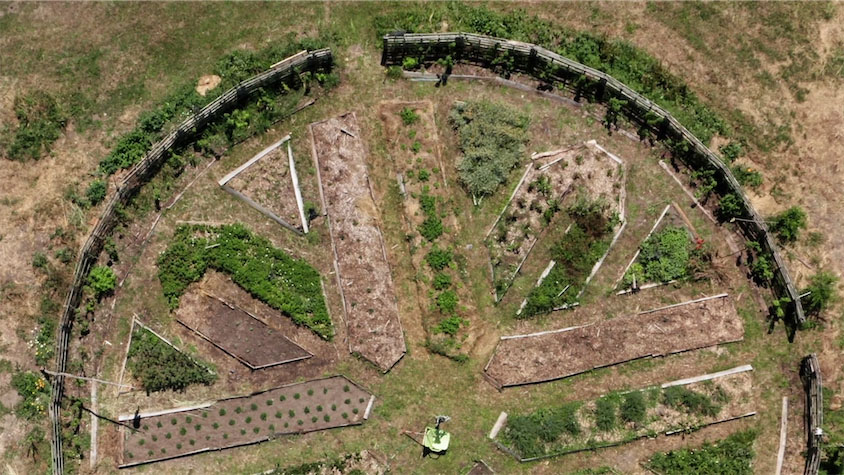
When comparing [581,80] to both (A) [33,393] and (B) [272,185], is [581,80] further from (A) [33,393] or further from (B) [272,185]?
(A) [33,393]

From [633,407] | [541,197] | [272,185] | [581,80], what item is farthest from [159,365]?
[581,80]

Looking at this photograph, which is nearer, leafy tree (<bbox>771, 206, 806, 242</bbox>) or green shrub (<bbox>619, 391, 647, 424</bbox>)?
leafy tree (<bbox>771, 206, 806, 242</bbox>)

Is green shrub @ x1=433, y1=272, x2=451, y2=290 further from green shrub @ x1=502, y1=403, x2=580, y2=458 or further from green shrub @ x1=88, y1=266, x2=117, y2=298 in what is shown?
green shrub @ x1=88, y1=266, x2=117, y2=298

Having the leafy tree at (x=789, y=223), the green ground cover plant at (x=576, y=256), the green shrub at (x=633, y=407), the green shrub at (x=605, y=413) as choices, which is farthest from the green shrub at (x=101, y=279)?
the leafy tree at (x=789, y=223)

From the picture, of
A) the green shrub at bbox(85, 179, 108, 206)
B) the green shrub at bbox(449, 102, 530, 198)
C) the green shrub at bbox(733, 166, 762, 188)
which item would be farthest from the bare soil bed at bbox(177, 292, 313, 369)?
the green shrub at bbox(733, 166, 762, 188)

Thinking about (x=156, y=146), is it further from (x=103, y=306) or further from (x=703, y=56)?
(x=703, y=56)

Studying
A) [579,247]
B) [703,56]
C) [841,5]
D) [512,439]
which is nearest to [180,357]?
[512,439]

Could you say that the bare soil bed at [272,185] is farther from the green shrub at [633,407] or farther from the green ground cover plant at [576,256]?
the green shrub at [633,407]
